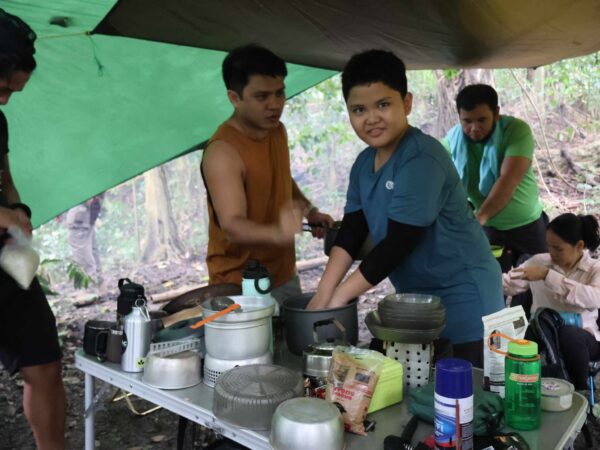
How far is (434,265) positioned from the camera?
6.03 feet

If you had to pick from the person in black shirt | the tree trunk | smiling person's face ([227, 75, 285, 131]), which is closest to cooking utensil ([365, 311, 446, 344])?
smiling person's face ([227, 75, 285, 131])

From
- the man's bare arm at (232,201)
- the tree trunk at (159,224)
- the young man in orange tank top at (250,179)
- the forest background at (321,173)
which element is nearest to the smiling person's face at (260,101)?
the young man in orange tank top at (250,179)

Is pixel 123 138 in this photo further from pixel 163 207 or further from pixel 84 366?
pixel 163 207

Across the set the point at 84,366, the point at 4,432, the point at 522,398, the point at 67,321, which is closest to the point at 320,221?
the point at 84,366

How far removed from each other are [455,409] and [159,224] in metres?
6.12

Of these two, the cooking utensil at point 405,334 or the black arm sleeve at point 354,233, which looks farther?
the black arm sleeve at point 354,233

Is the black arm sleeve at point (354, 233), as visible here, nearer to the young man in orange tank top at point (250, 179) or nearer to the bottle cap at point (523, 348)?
the young man in orange tank top at point (250, 179)

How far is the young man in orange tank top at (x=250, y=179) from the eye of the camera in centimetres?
227

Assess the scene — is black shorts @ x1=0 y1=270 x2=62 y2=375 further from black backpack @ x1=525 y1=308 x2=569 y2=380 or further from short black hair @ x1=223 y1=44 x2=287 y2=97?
black backpack @ x1=525 y1=308 x2=569 y2=380

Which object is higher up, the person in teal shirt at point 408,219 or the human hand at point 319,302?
the person in teal shirt at point 408,219

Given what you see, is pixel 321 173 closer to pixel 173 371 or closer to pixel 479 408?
pixel 173 371

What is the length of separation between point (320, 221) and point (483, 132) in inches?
52.7

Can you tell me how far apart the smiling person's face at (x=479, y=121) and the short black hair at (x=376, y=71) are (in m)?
1.68

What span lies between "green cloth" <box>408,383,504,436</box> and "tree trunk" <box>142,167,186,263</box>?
576 centimetres
